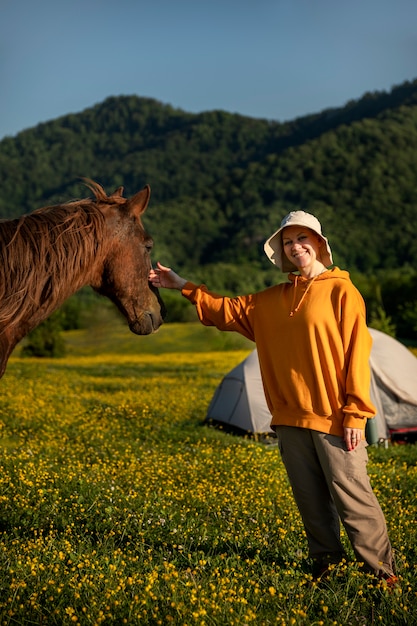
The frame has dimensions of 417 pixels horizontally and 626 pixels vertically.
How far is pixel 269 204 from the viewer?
393 ft

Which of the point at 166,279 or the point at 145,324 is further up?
the point at 166,279

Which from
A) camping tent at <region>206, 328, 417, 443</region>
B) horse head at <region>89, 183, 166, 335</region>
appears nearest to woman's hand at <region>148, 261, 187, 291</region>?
horse head at <region>89, 183, 166, 335</region>

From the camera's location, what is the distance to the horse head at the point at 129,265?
15.6 ft

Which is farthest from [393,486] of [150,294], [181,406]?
[181,406]

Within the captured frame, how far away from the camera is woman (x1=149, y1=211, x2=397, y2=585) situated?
4.43 meters

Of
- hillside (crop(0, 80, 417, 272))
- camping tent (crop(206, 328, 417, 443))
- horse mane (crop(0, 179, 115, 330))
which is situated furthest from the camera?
hillside (crop(0, 80, 417, 272))

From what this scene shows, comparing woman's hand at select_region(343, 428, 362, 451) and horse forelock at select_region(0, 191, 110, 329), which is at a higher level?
horse forelock at select_region(0, 191, 110, 329)

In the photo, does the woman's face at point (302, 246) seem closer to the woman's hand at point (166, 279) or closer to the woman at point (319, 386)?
the woman at point (319, 386)

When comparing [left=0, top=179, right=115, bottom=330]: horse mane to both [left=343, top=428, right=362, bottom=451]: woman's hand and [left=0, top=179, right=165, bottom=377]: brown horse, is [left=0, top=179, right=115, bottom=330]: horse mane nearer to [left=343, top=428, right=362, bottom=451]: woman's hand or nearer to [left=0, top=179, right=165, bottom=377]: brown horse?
[left=0, top=179, right=165, bottom=377]: brown horse

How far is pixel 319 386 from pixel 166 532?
6.95 feet

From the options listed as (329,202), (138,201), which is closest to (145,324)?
(138,201)

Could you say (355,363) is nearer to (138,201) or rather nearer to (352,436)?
(352,436)

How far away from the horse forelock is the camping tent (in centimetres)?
793

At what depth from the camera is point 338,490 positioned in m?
4.41
